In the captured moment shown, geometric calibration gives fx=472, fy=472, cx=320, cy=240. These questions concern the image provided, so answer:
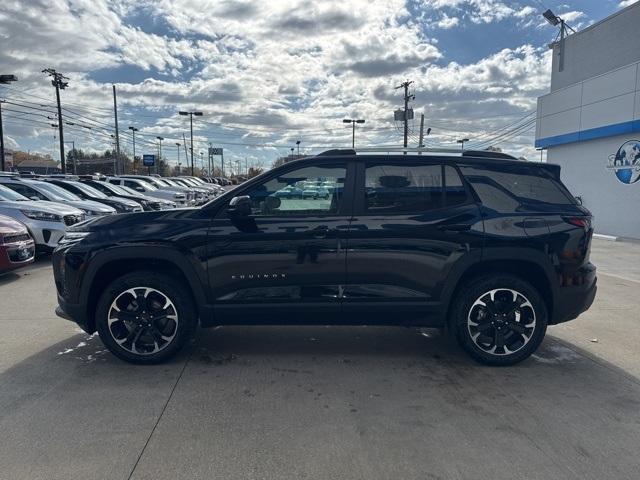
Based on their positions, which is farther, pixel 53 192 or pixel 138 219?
A: pixel 53 192

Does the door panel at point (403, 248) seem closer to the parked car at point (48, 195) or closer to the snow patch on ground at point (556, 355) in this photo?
the snow patch on ground at point (556, 355)

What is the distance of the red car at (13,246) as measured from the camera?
749 centimetres

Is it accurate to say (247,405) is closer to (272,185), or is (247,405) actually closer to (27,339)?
(272,185)

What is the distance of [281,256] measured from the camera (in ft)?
13.6

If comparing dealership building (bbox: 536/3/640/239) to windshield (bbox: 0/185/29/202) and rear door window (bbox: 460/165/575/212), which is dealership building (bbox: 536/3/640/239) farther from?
windshield (bbox: 0/185/29/202)

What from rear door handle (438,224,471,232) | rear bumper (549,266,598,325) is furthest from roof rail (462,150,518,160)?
rear bumper (549,266,598,325)

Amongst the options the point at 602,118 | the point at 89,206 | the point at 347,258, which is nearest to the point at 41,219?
the point at 89,206

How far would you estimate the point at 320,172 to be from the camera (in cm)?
432

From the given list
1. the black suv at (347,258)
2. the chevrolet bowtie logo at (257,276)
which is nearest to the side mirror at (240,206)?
the black suv at (347,258)

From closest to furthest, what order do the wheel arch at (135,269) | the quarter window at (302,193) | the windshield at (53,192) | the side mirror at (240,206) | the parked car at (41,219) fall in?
the side mirror at (240,206) < the wheel arch at (135,269) < the quarter window at (302,193) < the parked car at (41,219) < the windshield at (53,192)

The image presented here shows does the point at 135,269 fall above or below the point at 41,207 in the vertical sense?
below

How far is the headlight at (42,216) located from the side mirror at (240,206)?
723 centimetres

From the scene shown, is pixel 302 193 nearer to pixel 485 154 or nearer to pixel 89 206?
pixel 485 154

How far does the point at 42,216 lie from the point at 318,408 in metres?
8.49
